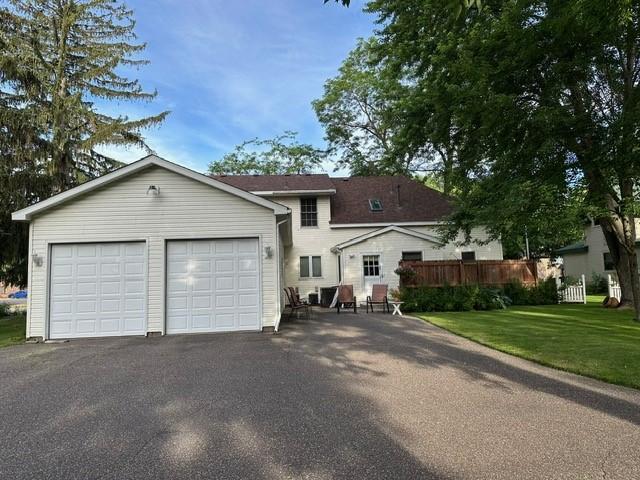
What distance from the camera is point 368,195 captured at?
21422mm

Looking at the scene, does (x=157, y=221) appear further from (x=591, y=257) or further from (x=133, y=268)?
(x=591, y=257)

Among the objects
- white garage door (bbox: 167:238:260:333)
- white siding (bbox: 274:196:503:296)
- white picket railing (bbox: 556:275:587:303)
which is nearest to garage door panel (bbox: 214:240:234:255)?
white garage door (bbox: 167:238:260:333)

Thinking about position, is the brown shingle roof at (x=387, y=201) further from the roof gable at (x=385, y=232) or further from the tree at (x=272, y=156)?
the tree at (x=272, y=156)

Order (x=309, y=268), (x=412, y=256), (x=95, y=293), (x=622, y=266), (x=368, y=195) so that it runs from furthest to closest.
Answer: (x=368, y=195) → (x=309, y=268) → (x=412, y=256) → (x=622, y=266) → (x=95, y=293)

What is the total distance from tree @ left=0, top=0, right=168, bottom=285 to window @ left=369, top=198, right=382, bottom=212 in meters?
10.6

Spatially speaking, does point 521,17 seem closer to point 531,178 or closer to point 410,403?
point 531,178

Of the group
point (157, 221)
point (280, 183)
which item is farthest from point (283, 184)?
point (157, 221)

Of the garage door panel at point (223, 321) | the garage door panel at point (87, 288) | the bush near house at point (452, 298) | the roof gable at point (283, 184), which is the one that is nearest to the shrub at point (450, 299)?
the bush near house at point (452, 298)

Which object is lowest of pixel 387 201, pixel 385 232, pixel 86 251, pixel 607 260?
pixel 607 260

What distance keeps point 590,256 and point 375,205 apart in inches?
624

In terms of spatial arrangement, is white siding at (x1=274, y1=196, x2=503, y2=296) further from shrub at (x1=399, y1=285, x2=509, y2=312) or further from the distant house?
the distant house

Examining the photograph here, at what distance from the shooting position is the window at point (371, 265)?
1770cm

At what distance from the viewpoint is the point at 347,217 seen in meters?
19.9

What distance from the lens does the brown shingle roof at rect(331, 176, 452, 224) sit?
65.1 ft
